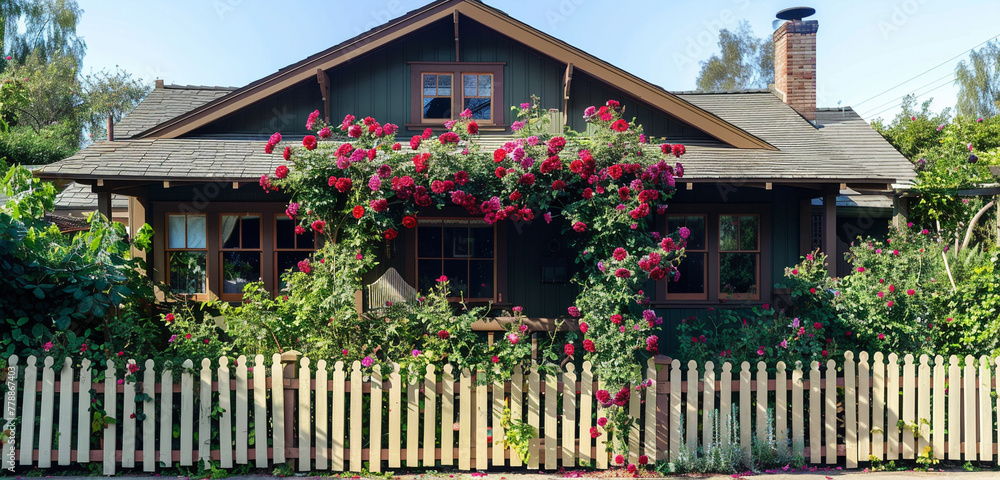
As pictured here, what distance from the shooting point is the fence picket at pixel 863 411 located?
19.3 feet

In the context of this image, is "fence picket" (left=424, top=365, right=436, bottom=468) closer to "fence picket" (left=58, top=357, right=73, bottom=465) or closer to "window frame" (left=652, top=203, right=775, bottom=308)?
"fence picket" (left=58, top=357, right=73, bottom=465)

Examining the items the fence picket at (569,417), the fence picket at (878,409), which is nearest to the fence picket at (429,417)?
the fence picket at (569,417)

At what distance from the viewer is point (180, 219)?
9039 millimetres

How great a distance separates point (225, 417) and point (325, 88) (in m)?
4.90

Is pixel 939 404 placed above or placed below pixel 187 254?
below

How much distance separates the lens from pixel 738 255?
9547 mm

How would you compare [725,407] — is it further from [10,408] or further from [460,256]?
[10,408]

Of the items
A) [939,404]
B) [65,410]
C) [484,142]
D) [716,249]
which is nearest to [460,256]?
[484,142]

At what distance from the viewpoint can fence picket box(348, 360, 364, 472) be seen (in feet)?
18.7

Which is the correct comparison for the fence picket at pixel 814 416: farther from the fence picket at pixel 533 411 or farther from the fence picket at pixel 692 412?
the fence picket at pixel 533 411

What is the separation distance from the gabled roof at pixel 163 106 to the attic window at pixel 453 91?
3.19 meters

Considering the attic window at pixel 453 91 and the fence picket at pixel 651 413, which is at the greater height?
the attic window at pixel 453 91

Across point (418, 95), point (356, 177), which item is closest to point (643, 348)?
point (356, 177)

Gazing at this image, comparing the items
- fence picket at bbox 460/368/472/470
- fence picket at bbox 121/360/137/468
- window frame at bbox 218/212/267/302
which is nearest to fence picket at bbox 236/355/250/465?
fence picket at bbox 121/360/137/468
